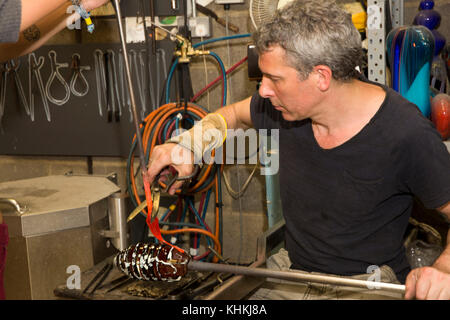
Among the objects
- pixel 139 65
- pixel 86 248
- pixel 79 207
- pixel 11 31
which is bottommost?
pixel 86 248

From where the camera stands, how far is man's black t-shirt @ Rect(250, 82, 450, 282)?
144 cm

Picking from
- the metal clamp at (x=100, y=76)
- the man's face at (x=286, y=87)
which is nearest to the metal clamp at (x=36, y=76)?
the metal clamp at (x=100, y=76)

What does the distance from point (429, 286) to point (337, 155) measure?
476 mm

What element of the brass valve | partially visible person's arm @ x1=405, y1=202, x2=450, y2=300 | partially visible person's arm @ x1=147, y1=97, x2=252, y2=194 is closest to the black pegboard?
the brass valve

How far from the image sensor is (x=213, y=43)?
103 inches

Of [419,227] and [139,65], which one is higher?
[139,65]

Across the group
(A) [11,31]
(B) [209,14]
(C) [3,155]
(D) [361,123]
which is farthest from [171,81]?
(A) [11,31]

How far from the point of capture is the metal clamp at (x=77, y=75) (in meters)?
2.80

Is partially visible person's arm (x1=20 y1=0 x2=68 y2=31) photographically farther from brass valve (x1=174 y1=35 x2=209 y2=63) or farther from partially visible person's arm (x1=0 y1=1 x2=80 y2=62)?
brass valve (x1=174 y1=35 x2=209 y2=63)

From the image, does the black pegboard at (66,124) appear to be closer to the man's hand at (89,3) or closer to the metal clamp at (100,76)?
the metal clamp at (100,76)

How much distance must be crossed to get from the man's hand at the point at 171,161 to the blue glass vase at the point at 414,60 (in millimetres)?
786

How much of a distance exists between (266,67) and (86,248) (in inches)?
35.8

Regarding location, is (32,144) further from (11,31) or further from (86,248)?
(11,31)

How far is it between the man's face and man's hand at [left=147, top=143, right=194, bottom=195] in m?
0.31
